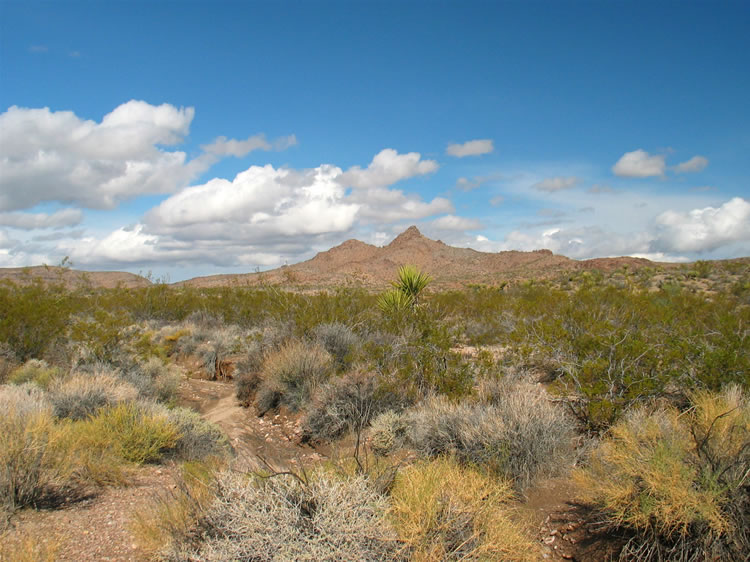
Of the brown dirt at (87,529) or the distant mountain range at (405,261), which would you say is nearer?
the brown dirt at (87,529)

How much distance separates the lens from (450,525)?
384 cm

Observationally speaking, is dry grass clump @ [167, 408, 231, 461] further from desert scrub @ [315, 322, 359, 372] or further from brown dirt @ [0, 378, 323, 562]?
desert scrub @ [315, 322, 359, 372]

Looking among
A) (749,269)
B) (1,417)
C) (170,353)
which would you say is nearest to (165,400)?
(1,417)

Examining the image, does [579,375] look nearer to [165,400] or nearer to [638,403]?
[638,403]

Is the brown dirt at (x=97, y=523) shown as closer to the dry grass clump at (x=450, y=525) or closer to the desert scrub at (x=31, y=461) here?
the desert scrub at (x=31, y=461)

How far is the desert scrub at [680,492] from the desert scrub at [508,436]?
1.10 metres

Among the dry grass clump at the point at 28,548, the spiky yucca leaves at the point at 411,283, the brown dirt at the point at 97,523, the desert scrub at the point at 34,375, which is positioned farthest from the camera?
the spiky yucca leaves at the point at 411,283

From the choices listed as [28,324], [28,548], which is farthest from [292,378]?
[28,548]

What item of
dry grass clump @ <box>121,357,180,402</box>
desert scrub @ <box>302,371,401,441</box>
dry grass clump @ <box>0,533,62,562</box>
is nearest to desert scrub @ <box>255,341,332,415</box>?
desert scrub @ <box>302,371,401,441</box>

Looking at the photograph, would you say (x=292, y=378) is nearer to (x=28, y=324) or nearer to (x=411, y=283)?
(x=411, y=283)

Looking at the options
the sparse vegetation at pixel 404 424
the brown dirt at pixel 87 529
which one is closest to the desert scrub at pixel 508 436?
the sparse vegetation at pixel 404 424

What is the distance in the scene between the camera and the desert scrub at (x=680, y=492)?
3.84 metres

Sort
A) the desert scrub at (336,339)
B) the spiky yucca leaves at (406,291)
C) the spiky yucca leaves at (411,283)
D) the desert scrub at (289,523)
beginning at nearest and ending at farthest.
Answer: the desert scrub at (289,523) → the desert scrub at (336,339) → the spiky yucca leaves at (406,291) → the spiky yucca leaves at (411,283)

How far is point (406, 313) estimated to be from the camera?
12.9 metres
